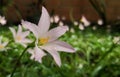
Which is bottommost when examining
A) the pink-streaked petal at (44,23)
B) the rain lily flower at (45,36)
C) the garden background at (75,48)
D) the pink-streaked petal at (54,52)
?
the pink-streaked petal at (54,52)

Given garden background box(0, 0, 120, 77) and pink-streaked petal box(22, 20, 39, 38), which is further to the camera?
garden background box(0, 0, 120, 77)

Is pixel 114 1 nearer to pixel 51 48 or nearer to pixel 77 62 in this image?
pixel 77 62

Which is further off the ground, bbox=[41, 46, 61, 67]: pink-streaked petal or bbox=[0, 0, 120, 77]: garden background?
bbox=[0, 0, 120, 77]: garden background

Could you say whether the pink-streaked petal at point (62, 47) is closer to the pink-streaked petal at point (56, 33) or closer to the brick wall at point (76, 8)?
the pink-streaked petal at point (56, 33)

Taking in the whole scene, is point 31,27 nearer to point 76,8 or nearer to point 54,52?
point 54,52

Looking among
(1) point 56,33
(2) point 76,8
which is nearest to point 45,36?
(1) point 56,33

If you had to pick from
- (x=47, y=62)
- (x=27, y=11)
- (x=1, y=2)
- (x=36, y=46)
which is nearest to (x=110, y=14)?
(x=27, y=11)

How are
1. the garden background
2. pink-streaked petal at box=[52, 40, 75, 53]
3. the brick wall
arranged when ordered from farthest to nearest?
the brick wall → the garden background → pink-streaked petal at box=[52, 40, 75, 53]

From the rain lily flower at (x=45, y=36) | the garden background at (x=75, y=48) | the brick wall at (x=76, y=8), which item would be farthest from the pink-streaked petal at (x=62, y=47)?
the brick wall at (x=76, y=8)

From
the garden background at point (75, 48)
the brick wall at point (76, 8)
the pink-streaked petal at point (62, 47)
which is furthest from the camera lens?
the brick wall at point (76, 8)

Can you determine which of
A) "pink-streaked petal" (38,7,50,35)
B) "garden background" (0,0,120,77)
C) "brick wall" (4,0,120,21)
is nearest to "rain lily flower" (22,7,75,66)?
"pink-streaked petal" (38,7,50,35)

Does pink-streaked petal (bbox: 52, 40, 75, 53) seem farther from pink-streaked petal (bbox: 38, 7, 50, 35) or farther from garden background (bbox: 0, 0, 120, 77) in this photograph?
garden background (bbox: 0, 0, 120, 77)

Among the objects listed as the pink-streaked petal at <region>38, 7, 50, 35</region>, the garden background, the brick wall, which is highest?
the brick wall
